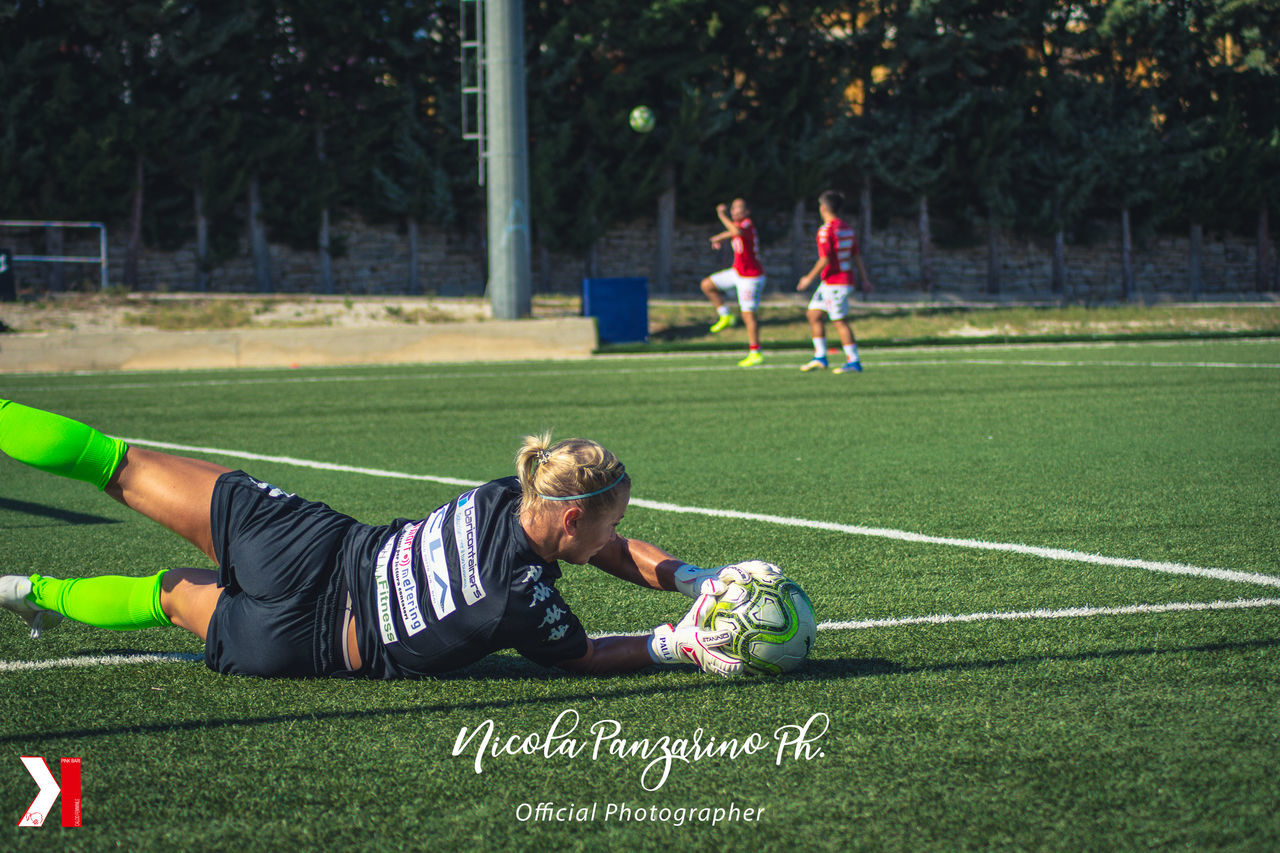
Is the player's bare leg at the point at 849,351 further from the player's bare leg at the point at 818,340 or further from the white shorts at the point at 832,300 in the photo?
the white shorts at the point at 832,300

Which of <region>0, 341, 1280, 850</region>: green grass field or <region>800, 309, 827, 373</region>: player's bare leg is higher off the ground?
<region>800, 309, 827, 373</region>: player's bare leg

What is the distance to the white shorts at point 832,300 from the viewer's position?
13.9 metres

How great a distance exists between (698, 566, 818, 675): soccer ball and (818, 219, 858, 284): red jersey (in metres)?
11.0

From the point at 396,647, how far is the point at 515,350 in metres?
15.1

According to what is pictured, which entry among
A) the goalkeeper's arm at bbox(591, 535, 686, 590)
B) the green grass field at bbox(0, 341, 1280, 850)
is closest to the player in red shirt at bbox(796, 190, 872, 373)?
the green grass field at bbox(0, 341, 1280, 850)

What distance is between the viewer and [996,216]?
33844mm

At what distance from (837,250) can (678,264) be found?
20926 mm

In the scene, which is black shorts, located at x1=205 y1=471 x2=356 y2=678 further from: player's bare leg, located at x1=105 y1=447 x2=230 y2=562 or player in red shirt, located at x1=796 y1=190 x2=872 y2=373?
player in red shirt, located at x1=796 y1=190 x2=872 y2=373

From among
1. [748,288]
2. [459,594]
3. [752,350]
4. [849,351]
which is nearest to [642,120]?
[748,288]

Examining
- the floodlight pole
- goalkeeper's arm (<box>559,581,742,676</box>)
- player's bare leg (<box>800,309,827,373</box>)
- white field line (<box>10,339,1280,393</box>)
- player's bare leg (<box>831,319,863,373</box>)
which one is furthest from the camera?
the floodlight pole

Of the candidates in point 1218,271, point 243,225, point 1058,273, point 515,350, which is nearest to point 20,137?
point 243,225

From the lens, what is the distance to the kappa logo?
7.88 feet

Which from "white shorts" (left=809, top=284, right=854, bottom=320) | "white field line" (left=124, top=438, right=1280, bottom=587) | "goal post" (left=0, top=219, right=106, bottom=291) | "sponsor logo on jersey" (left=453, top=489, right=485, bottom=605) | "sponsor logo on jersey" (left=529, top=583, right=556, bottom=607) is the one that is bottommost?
"white field line" (left=124, top=438, right=1280, bottom=587)

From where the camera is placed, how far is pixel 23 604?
11.7 feet
